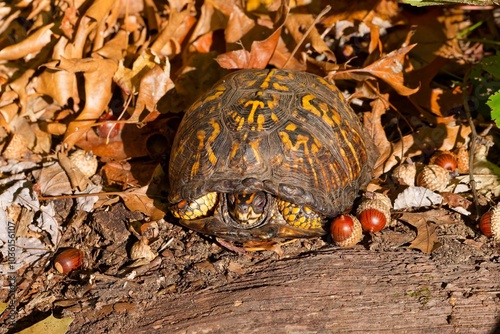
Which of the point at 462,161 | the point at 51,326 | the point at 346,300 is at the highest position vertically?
the point at 51,326

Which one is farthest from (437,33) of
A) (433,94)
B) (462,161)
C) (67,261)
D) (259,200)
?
(67,261)

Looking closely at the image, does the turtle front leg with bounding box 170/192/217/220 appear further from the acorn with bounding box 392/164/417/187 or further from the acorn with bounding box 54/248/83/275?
the acorn with bounding box 392/164/417/187

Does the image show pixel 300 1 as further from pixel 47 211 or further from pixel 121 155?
pixel 47 211

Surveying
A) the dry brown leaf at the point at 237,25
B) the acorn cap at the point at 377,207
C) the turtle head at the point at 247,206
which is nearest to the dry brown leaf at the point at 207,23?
the dry brown leaf at the point at 237,25

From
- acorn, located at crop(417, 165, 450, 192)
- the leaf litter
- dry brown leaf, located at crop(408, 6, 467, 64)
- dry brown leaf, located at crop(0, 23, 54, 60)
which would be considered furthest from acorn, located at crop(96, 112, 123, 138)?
dry brown leaf, located at crop(408, 6, 467, 64)

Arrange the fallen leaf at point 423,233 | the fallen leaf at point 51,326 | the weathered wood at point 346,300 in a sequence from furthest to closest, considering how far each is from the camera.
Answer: the fallen leaf at point 423,233
the fallen leaf at point 51,326
the weathered wood at point 346,300

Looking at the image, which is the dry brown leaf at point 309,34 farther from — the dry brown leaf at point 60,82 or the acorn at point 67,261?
the acorn at point 67,261

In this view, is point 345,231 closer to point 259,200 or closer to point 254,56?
point 259,200
